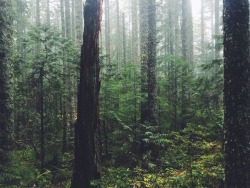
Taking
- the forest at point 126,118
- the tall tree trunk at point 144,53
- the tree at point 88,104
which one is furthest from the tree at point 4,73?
the tall tree trunk at point 144,53

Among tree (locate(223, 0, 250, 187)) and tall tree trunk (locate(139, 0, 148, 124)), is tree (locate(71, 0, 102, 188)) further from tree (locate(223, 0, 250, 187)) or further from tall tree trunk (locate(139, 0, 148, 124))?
tall tree trunk (locate(139, 0, 148, 124))

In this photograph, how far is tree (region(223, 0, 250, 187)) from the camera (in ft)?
18.9

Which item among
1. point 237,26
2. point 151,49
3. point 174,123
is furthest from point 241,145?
point 174,123

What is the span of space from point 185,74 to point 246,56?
27.8 feet

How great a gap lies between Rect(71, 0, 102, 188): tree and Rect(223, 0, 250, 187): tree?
2841 millimetres

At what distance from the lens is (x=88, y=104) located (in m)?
7.18

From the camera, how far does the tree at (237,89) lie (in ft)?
18.9

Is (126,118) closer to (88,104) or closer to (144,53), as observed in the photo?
(144,53)

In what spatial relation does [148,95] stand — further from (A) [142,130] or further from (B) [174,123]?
(B) [174,123]

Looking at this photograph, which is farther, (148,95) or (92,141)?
(148,95)

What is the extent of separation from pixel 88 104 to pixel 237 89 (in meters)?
3.22

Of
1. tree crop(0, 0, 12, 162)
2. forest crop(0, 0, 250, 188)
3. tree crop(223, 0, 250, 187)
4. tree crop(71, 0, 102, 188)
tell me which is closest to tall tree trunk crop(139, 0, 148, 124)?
forest crop(0, 0, 250, 188)

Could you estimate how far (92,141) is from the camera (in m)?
7.20

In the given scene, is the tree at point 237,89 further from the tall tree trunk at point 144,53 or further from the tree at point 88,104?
the tall tree trunk at point 144,53
